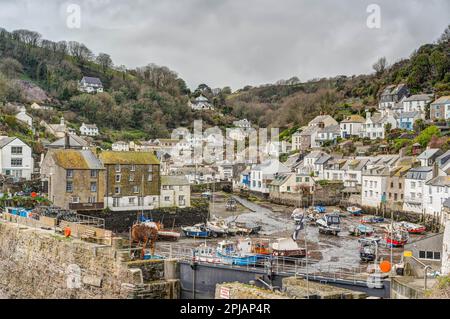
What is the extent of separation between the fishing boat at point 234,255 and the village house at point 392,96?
195 ft

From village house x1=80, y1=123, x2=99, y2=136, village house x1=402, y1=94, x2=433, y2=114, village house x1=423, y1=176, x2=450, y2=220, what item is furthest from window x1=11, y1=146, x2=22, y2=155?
village house x1=402, y1=94, x2=433, y2=114

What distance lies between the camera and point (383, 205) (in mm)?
46281

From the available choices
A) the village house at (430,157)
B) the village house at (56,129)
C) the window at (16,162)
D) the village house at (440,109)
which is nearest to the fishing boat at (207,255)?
the window at (16,162)

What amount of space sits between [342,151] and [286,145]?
1560 cm

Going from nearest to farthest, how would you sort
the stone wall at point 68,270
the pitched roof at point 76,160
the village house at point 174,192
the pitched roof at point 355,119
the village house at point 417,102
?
the stone wall at point 68,270 → the pitched roof at point 76,160 → the village house at point 174,192 → the village house at point 417,102 → the pitched roof at point 355,119

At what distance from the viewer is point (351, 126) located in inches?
2968

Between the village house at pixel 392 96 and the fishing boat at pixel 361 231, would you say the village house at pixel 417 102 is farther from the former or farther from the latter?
the fishing boat at pixel 361 231

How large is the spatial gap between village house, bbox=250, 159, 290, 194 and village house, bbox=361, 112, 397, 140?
47.3ft

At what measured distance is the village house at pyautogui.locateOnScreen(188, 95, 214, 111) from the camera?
125300mm

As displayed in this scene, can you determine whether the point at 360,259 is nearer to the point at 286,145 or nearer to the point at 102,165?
the point at 102,165

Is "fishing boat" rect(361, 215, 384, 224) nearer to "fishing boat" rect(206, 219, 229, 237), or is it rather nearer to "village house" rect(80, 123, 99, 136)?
"fishing boat" rect(206, 219, 229, 237)

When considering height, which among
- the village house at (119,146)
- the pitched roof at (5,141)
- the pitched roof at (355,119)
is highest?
the pitched roof at (355,119)

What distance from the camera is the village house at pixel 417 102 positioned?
241 feet

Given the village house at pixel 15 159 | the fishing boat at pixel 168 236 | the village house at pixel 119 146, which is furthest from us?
the village house at pixel 119 146
